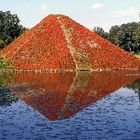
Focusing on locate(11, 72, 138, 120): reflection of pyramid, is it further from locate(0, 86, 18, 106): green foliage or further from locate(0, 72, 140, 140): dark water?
locate(0, 86, 18, 106): green foliage

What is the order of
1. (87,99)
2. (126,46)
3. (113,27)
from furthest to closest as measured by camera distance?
(113,27) < (126,46) < (87,99)

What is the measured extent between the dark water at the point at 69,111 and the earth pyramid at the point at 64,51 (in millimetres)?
24783

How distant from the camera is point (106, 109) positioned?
30734 millimetres

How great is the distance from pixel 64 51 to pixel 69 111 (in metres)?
47.2

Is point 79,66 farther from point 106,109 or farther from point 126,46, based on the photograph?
point 126,46

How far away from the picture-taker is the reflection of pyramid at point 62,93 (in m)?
30.7

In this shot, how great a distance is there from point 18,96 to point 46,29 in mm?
48812

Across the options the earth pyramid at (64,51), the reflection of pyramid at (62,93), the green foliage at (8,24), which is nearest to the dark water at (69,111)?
the reflection of pyramid at (62,93)

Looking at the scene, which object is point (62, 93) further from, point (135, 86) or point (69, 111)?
point (135, 86)

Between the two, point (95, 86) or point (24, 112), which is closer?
point (24, 112)

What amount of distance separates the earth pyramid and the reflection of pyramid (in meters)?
20.7

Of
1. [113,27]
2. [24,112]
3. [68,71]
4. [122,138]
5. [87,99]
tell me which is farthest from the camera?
[113,27]

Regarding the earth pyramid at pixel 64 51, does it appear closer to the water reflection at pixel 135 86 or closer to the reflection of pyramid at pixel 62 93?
the reflection of pyramid at pixel 62 93

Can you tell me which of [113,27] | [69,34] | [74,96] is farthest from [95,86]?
[113,27]
